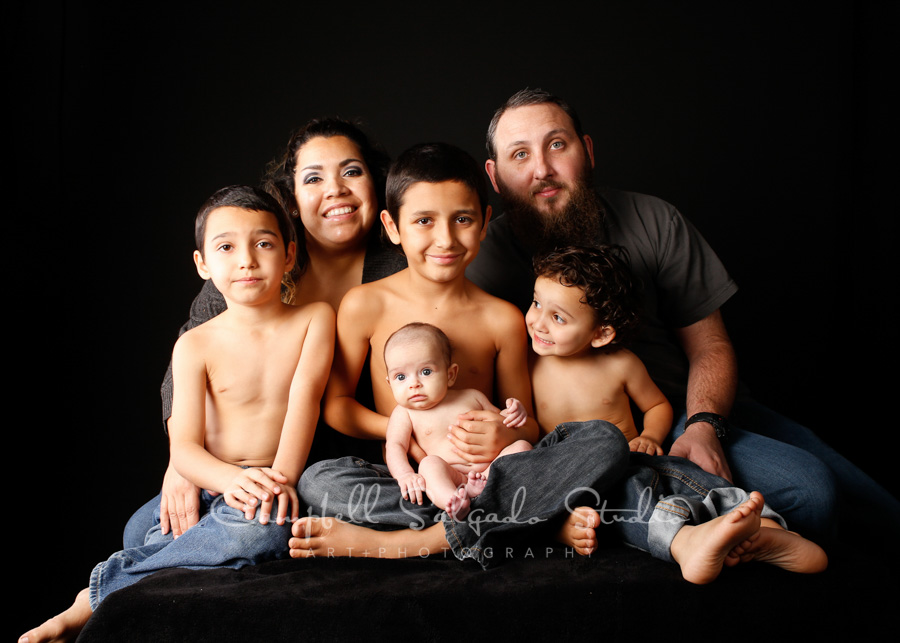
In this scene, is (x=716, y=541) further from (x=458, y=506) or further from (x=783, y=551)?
(x=458, y=506)

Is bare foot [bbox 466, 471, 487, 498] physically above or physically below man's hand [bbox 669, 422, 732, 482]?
below

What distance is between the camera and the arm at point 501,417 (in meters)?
1.93

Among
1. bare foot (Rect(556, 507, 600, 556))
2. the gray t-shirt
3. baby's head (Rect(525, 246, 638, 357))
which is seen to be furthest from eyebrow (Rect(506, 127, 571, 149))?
bare foot (Rect(556, 507, 600, 556))

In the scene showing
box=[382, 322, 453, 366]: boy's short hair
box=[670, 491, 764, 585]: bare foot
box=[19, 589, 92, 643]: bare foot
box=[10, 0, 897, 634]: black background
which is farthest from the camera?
box=[10, 0, 897, 634]: black background

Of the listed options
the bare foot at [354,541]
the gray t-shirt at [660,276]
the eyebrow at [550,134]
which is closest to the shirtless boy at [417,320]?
the bare foot at [354,541]

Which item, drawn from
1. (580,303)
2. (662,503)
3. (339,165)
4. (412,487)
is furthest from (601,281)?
(339,165)

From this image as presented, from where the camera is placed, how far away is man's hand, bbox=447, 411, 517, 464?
192 centimetres

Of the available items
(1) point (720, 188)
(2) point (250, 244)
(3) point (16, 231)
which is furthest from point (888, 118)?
(3) point (16, 231)

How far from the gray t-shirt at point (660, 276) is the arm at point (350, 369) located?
0.58m

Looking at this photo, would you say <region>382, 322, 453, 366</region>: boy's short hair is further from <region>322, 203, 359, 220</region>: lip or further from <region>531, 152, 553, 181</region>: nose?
<region>531, 152, 553, 181</region>: nose

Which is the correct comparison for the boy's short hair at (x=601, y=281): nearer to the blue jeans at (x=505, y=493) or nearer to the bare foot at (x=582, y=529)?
the blue jeans at (x=505, y=493)

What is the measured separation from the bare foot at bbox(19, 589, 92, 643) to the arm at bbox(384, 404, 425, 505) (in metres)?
0.77

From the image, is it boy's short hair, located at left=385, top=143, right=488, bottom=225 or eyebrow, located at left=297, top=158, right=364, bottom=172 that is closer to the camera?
boy's short hair, located at left=385, top=143, right=488, bottom=225

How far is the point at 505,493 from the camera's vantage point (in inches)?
70.9
